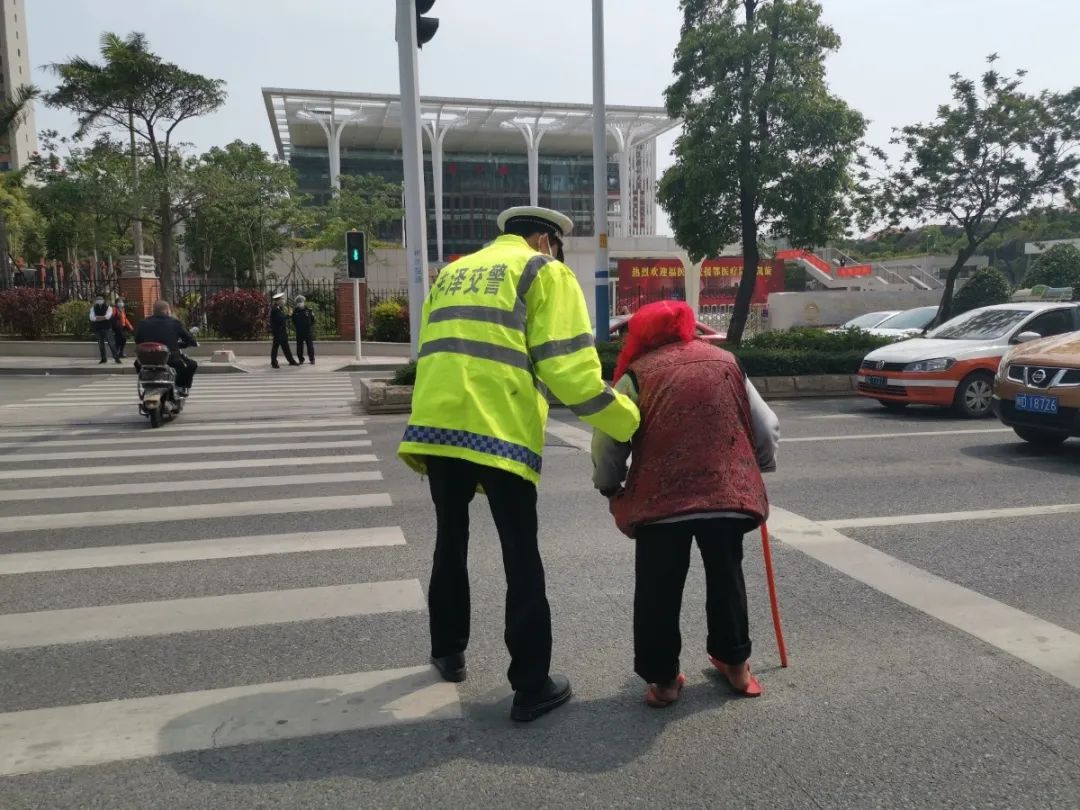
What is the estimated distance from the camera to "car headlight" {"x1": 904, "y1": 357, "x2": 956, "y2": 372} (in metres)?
11.4

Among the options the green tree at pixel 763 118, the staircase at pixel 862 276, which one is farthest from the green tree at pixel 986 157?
the staircase at pixel 862 276

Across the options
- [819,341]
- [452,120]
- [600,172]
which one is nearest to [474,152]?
[452,120]

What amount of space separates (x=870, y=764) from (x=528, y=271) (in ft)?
6.52

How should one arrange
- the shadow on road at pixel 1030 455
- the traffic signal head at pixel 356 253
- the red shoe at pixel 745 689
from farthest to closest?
the traffic signal head at pixel 356 253 → the shadow on road at pixel 1030 455 → the red shoe at pixel 745 689

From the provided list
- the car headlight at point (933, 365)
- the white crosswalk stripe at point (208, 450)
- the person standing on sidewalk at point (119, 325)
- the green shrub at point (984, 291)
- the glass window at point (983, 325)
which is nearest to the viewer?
the white crosswalk stripe at point (208, 450)

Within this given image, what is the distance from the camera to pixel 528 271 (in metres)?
3.20

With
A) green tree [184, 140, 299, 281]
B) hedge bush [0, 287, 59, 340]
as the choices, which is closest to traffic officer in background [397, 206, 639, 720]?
hedge bush [0, 287, 59, 340]

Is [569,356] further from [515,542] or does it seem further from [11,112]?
[11,112]

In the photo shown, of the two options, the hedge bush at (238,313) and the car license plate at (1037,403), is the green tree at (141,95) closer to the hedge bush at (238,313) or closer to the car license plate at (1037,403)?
the hedge bush at (238,313)

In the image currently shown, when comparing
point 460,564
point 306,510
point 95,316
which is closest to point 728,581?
point 460,564

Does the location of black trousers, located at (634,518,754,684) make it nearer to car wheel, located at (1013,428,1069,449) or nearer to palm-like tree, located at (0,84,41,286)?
car wheel, located at (1013,428,1069,449)

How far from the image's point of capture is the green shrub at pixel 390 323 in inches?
1047

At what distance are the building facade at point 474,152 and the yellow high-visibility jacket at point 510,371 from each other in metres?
51.6

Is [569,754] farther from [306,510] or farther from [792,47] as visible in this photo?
[792,47]
